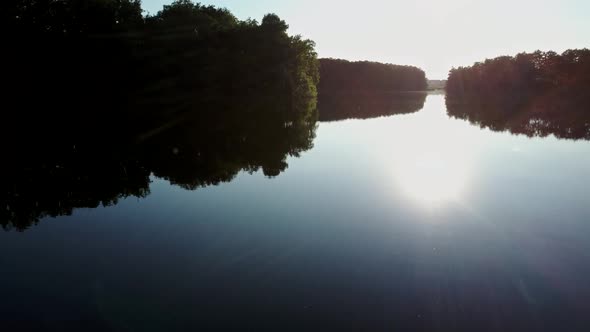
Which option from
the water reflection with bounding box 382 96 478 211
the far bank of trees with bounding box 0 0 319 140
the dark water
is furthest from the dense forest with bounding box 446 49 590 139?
the far bank of trees with bounding box 0 0 319 140

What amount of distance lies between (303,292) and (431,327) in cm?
303

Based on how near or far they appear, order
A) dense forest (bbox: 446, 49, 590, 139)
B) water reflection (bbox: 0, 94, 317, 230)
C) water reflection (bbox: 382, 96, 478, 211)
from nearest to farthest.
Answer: water reflection (bbox: 0, 94, 317, 230)
water reflection (bbox: 382, 96, 478, 211)
dense forest (bbox: 446, 49, 590, 139)

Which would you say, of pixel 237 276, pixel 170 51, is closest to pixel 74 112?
pixel 170 51

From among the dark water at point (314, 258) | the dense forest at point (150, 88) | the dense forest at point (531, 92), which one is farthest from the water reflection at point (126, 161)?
the dense forest at point (531, 92)

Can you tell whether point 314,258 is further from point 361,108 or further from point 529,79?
point 529,79

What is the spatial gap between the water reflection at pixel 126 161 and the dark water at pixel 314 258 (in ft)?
4.19

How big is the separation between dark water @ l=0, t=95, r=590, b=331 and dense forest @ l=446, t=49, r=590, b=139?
2839 cm

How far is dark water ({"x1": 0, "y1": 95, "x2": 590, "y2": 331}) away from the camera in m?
8.03

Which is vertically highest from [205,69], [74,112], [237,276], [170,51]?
[170,51]

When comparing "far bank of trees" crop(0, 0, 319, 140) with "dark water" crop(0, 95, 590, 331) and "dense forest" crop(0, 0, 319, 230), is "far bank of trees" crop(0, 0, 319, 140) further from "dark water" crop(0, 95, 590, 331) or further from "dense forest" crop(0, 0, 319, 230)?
"dark water" crop(0, 95, 590, 331)

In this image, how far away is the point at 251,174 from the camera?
69.4 ft

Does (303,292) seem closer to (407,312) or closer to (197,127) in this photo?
(407,312)

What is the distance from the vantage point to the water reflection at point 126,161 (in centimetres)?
1672

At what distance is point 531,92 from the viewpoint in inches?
4611
